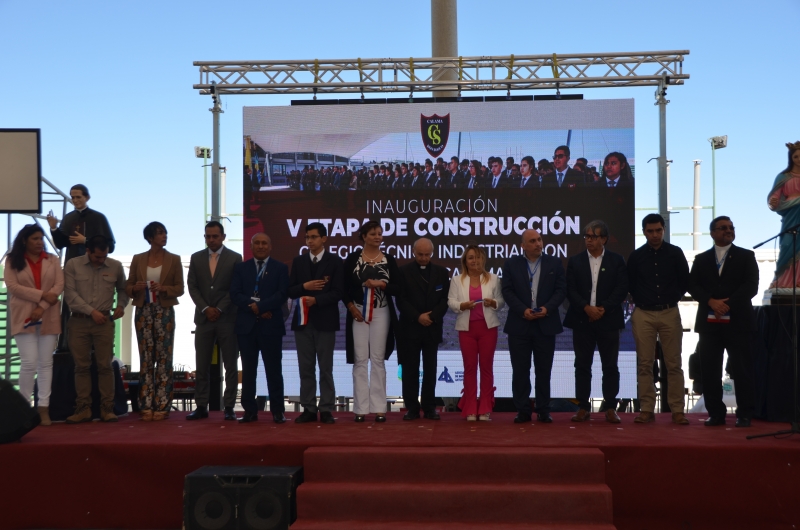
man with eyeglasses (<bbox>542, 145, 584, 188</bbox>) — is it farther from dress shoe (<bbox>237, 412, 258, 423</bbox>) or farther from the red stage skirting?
dress shoe (<bbox>237, 412, 258, 423</bbox>)

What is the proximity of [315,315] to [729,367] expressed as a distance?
9.36 ft

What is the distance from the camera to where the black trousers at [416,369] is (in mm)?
5539

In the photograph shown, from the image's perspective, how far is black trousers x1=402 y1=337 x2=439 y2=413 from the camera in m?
5.54

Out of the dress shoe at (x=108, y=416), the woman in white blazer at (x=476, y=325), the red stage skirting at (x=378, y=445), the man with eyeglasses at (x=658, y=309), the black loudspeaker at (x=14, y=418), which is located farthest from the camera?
the dress shoe at (x=108, y=416)

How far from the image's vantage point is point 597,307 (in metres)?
5.35

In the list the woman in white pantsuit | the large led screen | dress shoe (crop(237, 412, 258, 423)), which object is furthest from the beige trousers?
dress shoe (crop(237, 412, 258, 423))

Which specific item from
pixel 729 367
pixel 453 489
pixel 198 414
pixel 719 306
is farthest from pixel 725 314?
pixel 198 414

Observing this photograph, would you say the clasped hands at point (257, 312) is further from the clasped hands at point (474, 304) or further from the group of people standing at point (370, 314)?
the clasped hands at point (474, 304)

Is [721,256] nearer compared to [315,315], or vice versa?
[721,256]

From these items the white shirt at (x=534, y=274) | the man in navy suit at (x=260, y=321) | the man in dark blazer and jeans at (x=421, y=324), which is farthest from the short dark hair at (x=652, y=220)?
the man in navy suit at (x=260, y=321)

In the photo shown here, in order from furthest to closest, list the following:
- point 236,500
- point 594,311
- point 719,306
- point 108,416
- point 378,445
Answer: point 108,416
point 594,311
point 719,306
point 378,445
point 236,500

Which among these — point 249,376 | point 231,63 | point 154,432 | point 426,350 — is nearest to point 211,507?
point 154,432

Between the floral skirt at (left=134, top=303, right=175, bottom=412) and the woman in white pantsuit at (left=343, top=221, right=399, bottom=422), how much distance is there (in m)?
1.37

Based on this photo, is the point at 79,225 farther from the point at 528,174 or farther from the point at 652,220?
the point at 652,220
